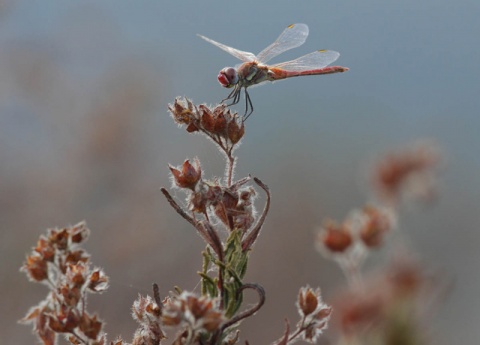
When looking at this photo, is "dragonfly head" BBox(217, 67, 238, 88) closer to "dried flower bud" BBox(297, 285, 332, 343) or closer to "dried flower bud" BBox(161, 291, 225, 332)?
"dried flower bud" BBox(297, 285, 332, 343)

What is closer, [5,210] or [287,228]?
[5,210]

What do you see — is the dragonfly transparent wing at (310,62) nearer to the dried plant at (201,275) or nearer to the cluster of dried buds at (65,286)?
the dried plant at (201,275)

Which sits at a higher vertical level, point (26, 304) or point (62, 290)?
point (26, 304)

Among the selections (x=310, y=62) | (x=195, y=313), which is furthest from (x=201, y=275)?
(x=310, y=62)

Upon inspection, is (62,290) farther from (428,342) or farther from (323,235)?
(428,342)

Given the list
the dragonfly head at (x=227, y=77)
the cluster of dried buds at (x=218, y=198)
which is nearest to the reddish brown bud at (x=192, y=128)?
the cluster of dried buds at (x=218, y=198)

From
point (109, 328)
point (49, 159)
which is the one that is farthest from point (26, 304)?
point (49, 159)

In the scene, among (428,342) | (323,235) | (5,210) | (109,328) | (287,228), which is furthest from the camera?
(287,228)
